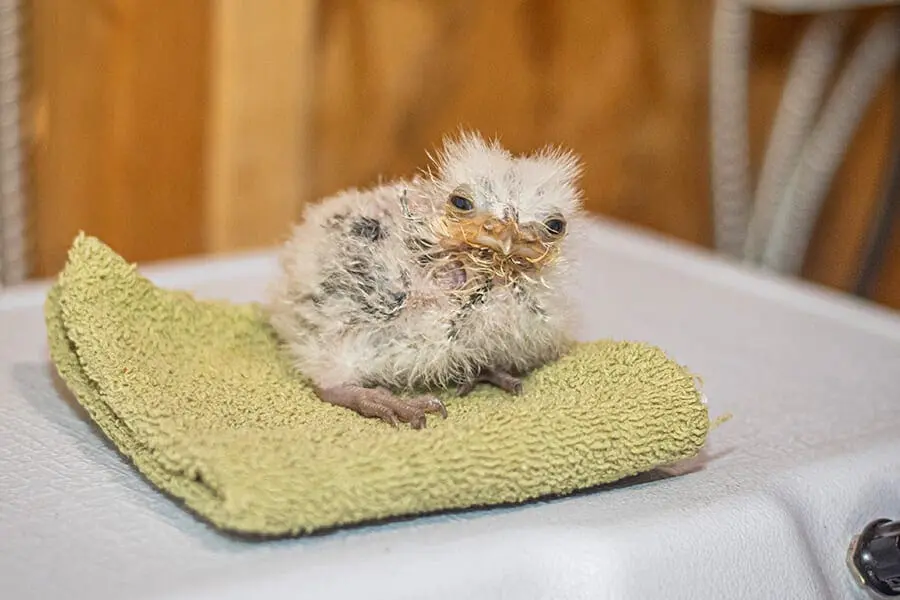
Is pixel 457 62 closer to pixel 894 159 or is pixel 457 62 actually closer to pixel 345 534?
pixel 894 159

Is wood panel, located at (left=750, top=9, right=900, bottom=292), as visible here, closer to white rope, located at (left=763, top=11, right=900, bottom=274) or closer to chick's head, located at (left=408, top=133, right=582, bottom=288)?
white rope, located at (left=763, top=11, right=900, bottom=274)

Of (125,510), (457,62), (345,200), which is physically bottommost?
(125,510)

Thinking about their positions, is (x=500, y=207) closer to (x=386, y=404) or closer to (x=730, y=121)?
(x=386, y=404)

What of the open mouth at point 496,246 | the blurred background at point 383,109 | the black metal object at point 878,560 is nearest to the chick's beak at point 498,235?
the open mouth at point 496,246

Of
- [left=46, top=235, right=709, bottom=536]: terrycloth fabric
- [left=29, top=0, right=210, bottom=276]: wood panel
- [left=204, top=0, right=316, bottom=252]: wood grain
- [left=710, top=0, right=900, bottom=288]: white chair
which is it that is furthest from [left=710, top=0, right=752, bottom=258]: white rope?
[left=46, top=235, right=709, bottom=536]: terrycloth fabric

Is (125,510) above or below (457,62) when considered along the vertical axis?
below

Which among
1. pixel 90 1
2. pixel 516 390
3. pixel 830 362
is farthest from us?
pixel 90 1

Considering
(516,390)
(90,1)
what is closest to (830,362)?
(516,390)
